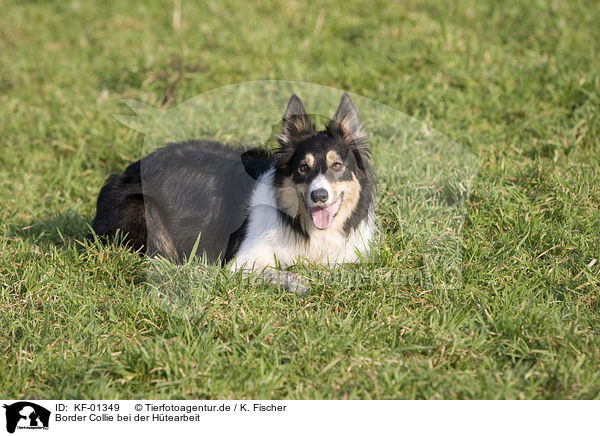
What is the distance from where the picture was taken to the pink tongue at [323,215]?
3688 mm

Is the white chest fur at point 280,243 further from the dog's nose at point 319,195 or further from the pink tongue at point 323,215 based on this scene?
the dog's nose at point 319,195

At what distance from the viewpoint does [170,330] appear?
131 inches

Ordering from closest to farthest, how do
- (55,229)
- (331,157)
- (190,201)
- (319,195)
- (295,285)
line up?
(319,195) → (331,157) → (295,285) → (190,201) → (55,229)

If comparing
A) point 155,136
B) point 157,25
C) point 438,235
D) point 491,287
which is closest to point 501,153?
point 438,235

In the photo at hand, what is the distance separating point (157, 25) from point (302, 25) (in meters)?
2.04

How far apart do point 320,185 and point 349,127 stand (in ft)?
1.65

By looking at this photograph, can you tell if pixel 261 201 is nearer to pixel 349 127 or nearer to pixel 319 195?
pixel 319 195

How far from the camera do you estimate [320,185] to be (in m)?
3.51

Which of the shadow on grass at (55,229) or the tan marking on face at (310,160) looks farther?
the shadow on grass at (55,229)

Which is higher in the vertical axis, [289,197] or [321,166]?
[321,166]
